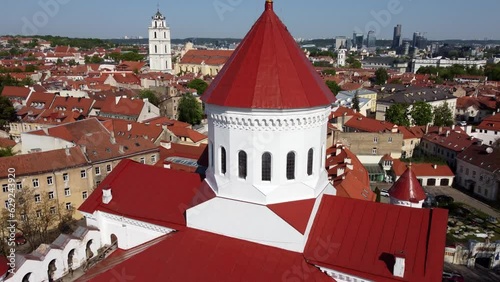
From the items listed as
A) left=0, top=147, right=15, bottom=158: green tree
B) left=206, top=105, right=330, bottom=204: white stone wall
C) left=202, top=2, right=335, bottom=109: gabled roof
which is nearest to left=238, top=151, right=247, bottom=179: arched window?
left=206, top=105, right=330, bottom=204: white stone wall

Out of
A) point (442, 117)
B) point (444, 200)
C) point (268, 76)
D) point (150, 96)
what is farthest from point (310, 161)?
point (442, 117)

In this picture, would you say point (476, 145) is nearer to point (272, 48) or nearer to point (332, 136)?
point (332, 136)

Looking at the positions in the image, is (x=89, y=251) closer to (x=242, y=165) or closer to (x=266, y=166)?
(x=242, y=165)

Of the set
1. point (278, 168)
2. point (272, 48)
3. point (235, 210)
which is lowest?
point (235, 210)

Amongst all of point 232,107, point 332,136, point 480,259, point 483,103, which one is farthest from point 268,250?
point 483,103

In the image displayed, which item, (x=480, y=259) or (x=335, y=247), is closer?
(x=335, y=247)

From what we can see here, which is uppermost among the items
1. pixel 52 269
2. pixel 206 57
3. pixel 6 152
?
pixel 206 57
